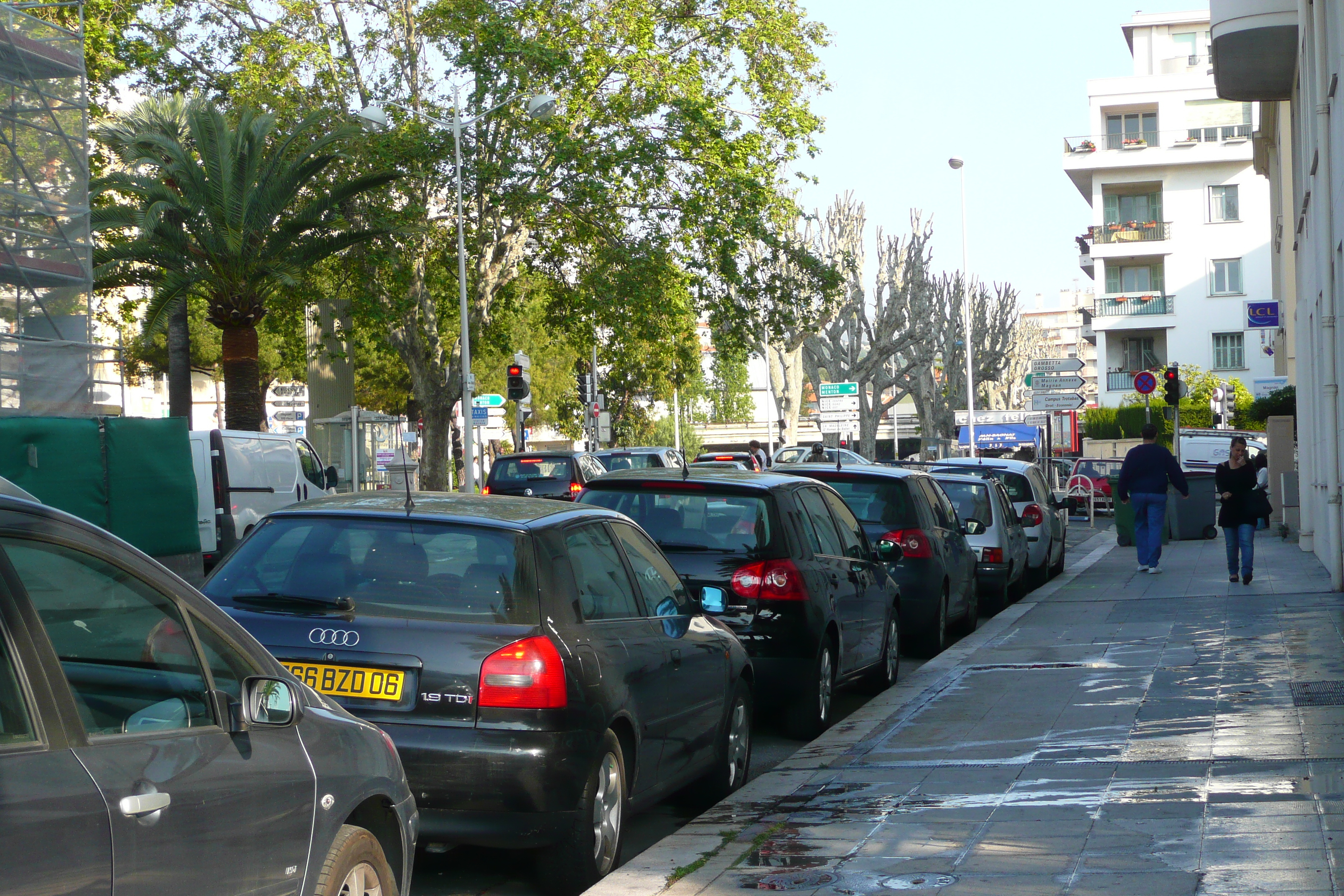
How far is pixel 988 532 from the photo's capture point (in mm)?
16391

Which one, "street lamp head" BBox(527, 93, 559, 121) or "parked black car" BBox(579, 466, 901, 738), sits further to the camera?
"street lamp head" BBox(527, 93, 559, 121)

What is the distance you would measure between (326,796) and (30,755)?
111cm

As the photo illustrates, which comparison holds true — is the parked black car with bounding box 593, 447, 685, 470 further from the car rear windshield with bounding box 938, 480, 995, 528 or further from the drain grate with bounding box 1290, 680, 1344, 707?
the drain grate with bounding box 1290, 680, 1344, 707

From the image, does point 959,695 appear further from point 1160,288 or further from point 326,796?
point 1160,288

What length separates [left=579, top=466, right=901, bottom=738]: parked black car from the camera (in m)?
8.50

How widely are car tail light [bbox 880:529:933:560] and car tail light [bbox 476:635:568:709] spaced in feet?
24.8

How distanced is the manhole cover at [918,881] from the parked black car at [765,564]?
289 cm

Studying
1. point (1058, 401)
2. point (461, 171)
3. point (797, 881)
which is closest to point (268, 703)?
point (797, 881)

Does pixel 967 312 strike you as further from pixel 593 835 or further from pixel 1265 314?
pixel 593 835

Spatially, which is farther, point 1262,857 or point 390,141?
point 390,141

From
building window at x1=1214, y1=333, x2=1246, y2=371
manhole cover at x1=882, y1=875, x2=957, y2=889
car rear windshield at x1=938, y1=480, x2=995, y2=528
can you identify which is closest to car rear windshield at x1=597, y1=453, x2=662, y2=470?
car rear windshield at x1=938, y1=480, x2=995, y2=528

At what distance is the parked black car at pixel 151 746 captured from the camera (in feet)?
9.00

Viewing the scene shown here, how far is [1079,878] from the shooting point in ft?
17.0

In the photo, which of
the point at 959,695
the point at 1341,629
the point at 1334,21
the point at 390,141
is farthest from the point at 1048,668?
the point at 390,141
